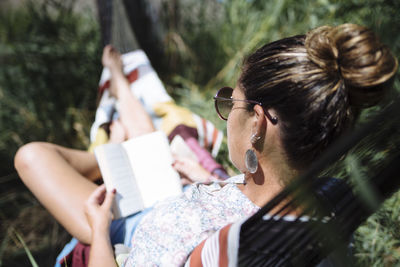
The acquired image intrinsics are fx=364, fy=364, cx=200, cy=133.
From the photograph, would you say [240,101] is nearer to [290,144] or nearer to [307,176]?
[290,144]

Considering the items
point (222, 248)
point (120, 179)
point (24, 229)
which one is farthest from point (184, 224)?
point (24, 229)

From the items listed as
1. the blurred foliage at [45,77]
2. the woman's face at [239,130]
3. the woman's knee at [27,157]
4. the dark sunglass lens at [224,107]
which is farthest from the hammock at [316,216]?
the blurred foliage at [45,77]

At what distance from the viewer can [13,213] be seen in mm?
2010

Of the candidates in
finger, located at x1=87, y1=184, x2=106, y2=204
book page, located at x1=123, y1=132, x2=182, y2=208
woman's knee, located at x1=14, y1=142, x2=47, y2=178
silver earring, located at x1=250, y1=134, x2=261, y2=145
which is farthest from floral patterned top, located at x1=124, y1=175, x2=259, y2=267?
woman's knee, located at x1=14, y1=142, x2=47, y2=178

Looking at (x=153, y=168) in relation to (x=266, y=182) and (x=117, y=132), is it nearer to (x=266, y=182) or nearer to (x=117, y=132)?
(x=117, y=132)

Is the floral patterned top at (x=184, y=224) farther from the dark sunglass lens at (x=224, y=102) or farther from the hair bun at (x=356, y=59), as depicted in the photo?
the hair bun at (x=356, y=59)

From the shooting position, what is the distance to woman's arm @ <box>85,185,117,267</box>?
110 cm

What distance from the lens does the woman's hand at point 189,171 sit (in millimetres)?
1581

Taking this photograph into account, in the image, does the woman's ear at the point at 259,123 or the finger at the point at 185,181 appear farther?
the finger at the point at 185,181

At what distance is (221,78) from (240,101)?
1.72 meters

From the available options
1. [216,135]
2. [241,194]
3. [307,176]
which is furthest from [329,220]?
[216,135]

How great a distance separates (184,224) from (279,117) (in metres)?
0.33

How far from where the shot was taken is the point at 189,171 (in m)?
1.59

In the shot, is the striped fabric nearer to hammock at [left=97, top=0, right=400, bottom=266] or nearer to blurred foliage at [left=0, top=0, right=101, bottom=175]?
hammock at [left=97, top=0, right=400, bottom=266]
